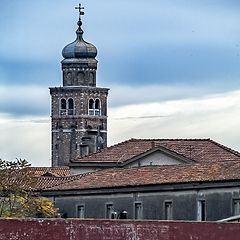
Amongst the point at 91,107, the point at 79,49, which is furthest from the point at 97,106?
the point at 79,49

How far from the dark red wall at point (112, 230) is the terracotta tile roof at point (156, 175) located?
14068 mm

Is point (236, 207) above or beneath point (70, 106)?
beneath

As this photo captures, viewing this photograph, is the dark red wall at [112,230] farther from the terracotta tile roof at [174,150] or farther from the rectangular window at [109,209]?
the terracotta tile roof at [174,150]

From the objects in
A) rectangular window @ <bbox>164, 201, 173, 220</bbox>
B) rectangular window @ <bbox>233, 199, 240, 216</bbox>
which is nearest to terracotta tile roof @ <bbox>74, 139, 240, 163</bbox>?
rectangular window @ <bbox>164, 201, 173, 220</bbox>

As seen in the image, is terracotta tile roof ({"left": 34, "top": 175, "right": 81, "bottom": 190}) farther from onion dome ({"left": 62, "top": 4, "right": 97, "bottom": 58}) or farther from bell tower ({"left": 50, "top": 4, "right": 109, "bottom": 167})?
onion dome ({"left": 62, "top": 4, "right": 97, "bottom": 58})

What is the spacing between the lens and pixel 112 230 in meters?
44.6

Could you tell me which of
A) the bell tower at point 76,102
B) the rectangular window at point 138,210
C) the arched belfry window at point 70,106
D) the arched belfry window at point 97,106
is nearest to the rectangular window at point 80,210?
the rectangular window at point 138,210

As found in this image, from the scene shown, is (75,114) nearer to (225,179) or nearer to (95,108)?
(95,108)

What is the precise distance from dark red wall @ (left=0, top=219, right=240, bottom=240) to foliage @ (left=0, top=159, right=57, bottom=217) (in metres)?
19.7

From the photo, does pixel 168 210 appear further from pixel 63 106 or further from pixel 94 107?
pixel 94 107

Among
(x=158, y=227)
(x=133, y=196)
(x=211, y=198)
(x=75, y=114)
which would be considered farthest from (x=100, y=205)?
(x=75, y=114)

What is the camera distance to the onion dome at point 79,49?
16875cm

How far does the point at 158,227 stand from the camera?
45.4 metres

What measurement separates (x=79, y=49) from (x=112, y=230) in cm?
12500
